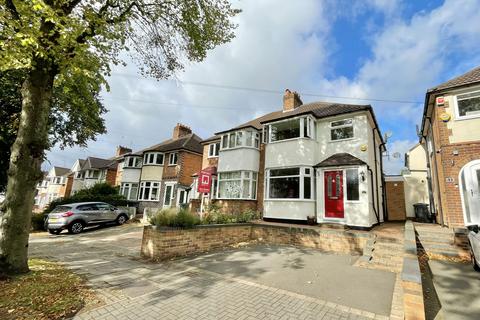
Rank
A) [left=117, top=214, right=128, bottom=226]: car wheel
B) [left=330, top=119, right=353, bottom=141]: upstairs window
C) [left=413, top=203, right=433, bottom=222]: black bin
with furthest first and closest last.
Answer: [left=117, top=214, right=128, bottom=226]: car wheel → [left=413, top=203, right=433, bottom=222]: black bin → [left=330, top=119, right=353, bottom=141]: upstairs window

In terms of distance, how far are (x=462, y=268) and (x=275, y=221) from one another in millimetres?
7463

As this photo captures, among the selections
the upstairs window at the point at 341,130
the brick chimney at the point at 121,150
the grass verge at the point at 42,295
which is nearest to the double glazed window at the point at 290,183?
the upstairs window at the point at 341,130

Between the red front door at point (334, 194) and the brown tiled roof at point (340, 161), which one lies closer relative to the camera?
the brown tiled roof at point (340, 161)

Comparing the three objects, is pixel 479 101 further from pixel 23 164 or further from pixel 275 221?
pixel 23 164

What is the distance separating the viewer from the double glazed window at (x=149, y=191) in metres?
23.0

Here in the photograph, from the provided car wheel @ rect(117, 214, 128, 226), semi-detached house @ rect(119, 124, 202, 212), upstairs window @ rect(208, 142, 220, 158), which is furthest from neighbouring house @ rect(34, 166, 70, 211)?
upstairs window @ rect(208, 142, 220, 158)

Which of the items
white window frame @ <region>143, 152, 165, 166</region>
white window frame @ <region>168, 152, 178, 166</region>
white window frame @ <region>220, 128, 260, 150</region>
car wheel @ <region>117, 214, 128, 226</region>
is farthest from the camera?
white window frame @ <region>143, 152, 165, 166</region>

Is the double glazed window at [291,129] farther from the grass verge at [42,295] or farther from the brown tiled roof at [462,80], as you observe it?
the grass verge at [42,295]

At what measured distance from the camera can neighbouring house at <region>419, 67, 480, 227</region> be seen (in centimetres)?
834

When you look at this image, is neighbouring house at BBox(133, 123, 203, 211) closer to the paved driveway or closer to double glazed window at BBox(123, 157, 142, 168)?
double glazed window at BBox(123, 157, 142, 168)

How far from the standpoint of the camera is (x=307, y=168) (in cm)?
1208

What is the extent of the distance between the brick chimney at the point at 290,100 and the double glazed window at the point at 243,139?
3.65m

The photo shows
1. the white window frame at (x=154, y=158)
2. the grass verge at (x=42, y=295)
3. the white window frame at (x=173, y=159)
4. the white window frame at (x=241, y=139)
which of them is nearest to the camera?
the grass verge at (x=42, y=295)

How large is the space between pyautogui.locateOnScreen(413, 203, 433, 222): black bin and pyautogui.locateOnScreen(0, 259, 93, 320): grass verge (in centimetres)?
1661
